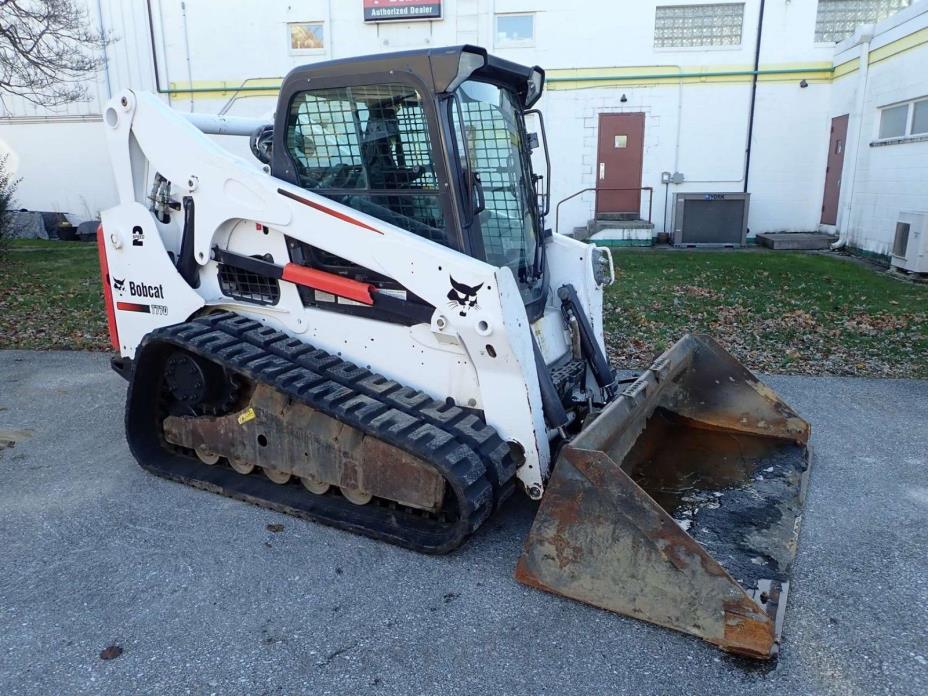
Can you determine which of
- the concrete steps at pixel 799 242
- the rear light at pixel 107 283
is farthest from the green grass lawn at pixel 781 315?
the rear light at pixel 107 283

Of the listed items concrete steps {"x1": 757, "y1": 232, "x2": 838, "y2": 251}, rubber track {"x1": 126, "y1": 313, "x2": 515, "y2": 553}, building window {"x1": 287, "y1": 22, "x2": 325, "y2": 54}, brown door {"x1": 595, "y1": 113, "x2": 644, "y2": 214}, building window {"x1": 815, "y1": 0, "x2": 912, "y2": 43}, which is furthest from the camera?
building window {"x1": 287, "y1": 22, "x2": 325, "y2": 54}

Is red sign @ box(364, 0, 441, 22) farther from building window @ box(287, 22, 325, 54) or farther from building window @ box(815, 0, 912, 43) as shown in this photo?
building window @ box(815, 0, 912, 43)

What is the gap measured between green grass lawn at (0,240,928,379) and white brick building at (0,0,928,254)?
Result: 4.27 metres

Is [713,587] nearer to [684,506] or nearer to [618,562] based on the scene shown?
[618,562]

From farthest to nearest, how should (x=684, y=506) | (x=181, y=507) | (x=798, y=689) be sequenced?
(x=181, y=507)
(x=684, y=506)
(x=798, y=689)

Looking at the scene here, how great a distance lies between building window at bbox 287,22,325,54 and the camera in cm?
1723

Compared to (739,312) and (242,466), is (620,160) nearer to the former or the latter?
(739,312)

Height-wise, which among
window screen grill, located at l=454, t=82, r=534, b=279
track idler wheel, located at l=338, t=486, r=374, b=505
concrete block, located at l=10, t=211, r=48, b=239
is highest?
window screen grill, located at l=454, t=82, r=534, b=279

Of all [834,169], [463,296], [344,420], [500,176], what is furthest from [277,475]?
[834,169]

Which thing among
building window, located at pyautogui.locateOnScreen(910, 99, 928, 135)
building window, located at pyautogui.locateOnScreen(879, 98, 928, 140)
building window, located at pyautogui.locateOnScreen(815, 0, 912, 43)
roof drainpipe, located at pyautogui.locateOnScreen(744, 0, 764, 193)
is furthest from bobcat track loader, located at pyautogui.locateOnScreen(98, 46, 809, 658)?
building window, located at pyautogui.locateOnScreen(815, 0, 912, 43)

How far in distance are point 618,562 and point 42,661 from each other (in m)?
2.36

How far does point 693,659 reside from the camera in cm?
280

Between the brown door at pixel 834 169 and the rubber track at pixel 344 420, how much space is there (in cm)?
1484

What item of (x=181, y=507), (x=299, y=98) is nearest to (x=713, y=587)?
(x=181, y=507)
